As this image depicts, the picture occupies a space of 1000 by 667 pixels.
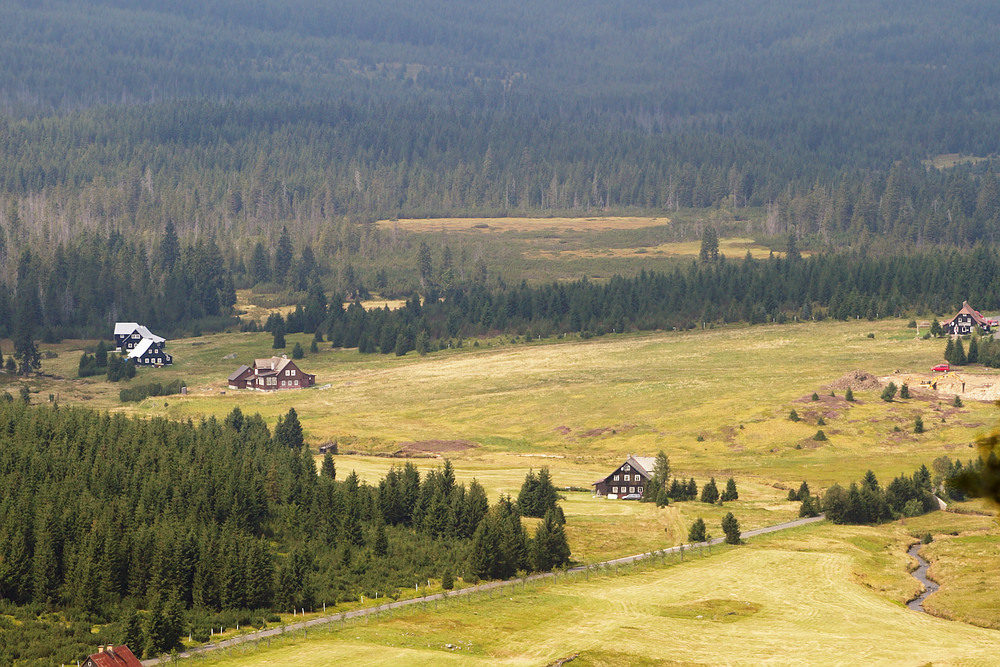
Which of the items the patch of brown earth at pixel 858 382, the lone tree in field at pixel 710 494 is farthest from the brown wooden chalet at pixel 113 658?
the patch of brown earth at pixel 858 382

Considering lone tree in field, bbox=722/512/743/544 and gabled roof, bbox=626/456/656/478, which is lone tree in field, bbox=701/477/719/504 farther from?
lone tree in field, bbox=722/512/743/544

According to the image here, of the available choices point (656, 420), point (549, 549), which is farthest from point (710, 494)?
point (656, 420)

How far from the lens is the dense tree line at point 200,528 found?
3659 inches

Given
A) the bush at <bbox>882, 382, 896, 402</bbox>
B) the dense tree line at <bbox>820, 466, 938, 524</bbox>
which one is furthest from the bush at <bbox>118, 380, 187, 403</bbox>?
the dense tree line at <bbox>820, 466, 938, 524</bbox>

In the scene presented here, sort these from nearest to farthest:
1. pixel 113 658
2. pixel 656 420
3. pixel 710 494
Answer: pixel 113 658
pixel 710 494
pixel 656 420

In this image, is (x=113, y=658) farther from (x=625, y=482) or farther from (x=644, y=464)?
(x=644, y=464)

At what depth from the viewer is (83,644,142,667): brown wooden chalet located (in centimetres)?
7544

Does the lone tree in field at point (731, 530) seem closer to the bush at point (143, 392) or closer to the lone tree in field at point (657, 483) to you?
the lone tree in field at point (657, 483)

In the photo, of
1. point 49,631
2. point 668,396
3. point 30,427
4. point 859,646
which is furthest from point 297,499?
point 668,396

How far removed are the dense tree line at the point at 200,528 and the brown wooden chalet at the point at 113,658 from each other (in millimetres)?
4787

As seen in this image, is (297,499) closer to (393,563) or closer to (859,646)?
(393,563)

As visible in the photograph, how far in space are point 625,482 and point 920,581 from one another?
36.2 m

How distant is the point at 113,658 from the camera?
76625 millimetres

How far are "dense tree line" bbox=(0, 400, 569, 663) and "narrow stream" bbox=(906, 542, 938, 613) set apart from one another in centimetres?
2638
